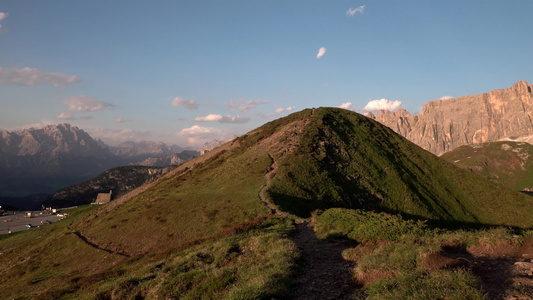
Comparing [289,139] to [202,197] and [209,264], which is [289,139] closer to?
[202,197]

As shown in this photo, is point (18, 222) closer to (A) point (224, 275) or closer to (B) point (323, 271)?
(A) point (224, 275)

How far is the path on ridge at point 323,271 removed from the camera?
12647mm

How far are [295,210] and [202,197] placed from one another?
19.3 m

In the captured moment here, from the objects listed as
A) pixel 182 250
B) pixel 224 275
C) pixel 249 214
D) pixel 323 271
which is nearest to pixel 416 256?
pixel 323 271

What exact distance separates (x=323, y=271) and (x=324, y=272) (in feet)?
0.60

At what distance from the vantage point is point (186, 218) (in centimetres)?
4181

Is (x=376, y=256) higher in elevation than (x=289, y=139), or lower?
lower

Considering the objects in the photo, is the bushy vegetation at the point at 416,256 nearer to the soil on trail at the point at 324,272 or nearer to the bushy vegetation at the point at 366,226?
the bushy vegetation at the point at 366,226

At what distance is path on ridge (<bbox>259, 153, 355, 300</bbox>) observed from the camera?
498 inches

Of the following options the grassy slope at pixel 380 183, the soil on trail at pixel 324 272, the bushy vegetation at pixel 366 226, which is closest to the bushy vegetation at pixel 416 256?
the bushy vegetation at pixel 366 226

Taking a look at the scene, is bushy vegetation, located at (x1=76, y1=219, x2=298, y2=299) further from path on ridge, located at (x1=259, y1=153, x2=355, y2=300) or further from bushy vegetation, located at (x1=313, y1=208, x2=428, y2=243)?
bushy vegetation, located at (x1=313, y1=208, x2=428, y2=243)

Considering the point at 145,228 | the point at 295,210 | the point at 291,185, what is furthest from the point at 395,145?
the point at 145,228

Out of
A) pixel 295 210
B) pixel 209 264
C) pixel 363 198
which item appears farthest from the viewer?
pixel 363 198

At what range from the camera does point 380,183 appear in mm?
60125
